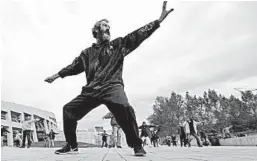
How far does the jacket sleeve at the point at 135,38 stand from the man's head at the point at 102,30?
247mm

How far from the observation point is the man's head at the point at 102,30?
15.8ft

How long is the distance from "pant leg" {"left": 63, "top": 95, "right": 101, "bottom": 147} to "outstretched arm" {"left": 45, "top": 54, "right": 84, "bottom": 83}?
0.59 metres

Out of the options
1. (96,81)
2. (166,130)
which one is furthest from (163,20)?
(166,130)

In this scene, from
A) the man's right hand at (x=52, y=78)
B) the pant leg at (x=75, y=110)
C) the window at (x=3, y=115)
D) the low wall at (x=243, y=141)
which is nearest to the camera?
the pant leg at (x=75, y=110)

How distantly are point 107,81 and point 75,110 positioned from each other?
2.37 feet

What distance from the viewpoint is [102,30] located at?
15.8 feet

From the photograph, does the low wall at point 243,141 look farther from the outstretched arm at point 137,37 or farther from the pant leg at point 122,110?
the outstretched arm at point 137,37

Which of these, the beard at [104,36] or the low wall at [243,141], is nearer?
the beard at [104,36]

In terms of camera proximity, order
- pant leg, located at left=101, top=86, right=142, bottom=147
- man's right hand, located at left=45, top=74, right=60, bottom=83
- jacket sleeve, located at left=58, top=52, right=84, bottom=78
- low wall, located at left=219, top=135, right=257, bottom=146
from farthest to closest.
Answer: low wall, located at left=219, top=135, right=257, bottom=146, man's right hand, located at left=45, top=74, right=60, bottom=83, jacket sleeve, located at left=58, top=52, right=84, bottom=78, pant leg, located at left=101, top=86, right=142, bottom=147

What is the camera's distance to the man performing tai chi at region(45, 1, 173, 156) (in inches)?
177

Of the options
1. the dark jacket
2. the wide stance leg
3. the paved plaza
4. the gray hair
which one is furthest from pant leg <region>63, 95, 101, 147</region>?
the gray hair

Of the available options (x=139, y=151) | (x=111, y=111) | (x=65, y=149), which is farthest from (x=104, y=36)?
(x=65, y=149)

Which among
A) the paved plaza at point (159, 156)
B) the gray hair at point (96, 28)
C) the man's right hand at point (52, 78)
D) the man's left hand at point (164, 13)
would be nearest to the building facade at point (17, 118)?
the paved plaza at point (159, 156)

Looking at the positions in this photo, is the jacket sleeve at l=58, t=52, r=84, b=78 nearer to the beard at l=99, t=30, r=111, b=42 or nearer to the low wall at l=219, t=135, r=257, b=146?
the beard at l=99, t=30, r=111, b=42
